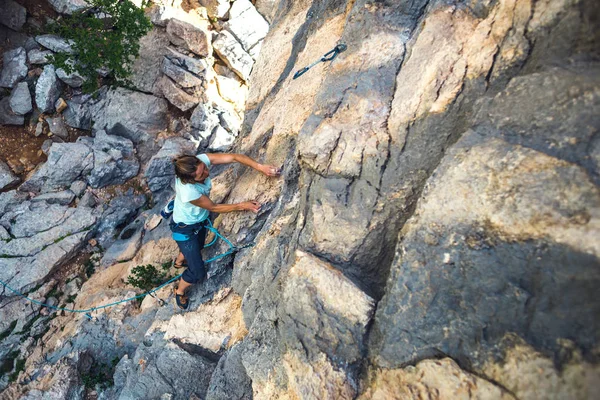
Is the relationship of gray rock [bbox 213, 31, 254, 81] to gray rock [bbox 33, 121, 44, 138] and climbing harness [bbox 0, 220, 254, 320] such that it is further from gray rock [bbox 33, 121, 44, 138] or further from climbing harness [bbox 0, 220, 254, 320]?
climbing harness [bbox 0, 220, 254, 320]

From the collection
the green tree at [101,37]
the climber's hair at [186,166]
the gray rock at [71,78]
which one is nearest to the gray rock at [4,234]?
the green tree at [101,37]

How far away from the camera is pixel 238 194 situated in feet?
21.4

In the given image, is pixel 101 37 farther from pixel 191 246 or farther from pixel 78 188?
pixel 191 246

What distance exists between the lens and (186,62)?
13.8 meters

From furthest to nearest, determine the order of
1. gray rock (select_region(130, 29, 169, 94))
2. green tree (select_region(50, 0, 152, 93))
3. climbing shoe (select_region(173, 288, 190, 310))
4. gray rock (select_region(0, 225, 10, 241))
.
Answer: gray rock (select_region(130, 29, 169, 94)), green tree (select_region(50, 0, 152, 93)), gray rock (select_region(0, 225, 10, 241)), climbing shoe (select_region(173, 288, 190, 310))

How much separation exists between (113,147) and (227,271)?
8479 mm

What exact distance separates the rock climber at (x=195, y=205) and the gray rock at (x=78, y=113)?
8536 mm

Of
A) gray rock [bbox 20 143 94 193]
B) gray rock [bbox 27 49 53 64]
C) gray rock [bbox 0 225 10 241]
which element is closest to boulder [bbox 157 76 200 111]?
gray rock [bbox 20 143 94 193]

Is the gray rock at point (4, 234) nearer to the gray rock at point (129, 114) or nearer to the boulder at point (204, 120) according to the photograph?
the gray rock at point (129, 114)

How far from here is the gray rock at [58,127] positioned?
A: 503 inches

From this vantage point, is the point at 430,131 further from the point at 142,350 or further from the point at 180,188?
the point at 142,350

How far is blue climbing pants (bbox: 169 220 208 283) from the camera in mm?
6250

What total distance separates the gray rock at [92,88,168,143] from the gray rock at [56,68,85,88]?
0.91 meters

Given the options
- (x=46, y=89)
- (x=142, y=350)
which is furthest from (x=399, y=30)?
(x=46, y=89)
